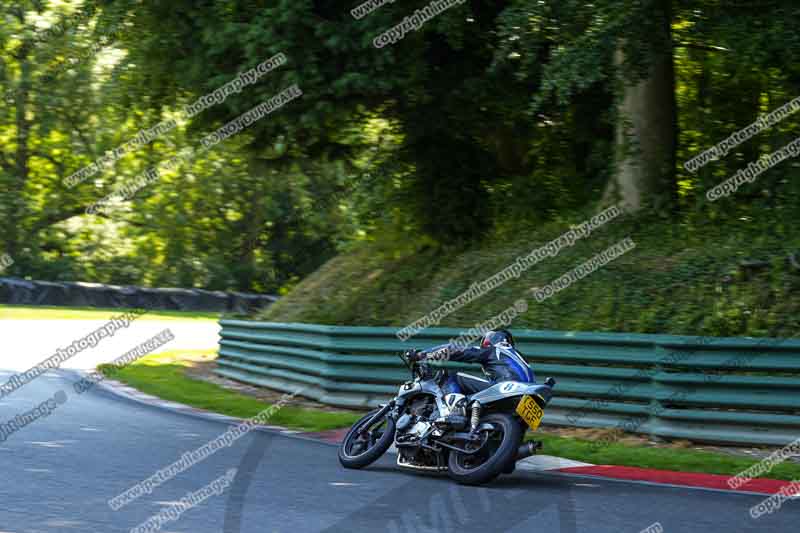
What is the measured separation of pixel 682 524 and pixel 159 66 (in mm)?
12757

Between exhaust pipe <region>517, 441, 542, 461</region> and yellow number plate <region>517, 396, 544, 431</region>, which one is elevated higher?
yellow number plate <region>517, 396, 544, 431</region>

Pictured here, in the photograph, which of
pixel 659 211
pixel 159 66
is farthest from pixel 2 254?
pixel 659 211

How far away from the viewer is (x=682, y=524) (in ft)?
26.1

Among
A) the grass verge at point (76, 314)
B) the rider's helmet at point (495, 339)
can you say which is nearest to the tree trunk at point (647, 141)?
the rider's helmet at point (495, 339)

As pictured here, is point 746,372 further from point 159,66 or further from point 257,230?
point 257,230

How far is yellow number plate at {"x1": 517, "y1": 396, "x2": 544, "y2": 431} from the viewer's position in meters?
9.38

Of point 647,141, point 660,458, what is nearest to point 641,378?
point 660,458

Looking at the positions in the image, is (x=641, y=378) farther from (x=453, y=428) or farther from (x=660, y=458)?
(x=453, y=428)

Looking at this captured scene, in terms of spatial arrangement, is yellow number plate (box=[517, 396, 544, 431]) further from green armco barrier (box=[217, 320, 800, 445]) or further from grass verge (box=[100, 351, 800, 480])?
green armco barrier (box=[217, 320, 800, 445])

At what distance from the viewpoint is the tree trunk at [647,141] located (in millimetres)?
16938

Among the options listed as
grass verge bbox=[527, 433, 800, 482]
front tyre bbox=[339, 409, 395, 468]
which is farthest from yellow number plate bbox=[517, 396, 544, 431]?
grass verge bbox=[527, 433, 800, 482]

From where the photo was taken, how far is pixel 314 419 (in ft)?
46.3

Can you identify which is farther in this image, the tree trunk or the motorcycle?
the tree trunk

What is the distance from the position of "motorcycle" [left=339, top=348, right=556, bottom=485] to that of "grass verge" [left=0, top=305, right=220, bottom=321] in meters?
25.3
